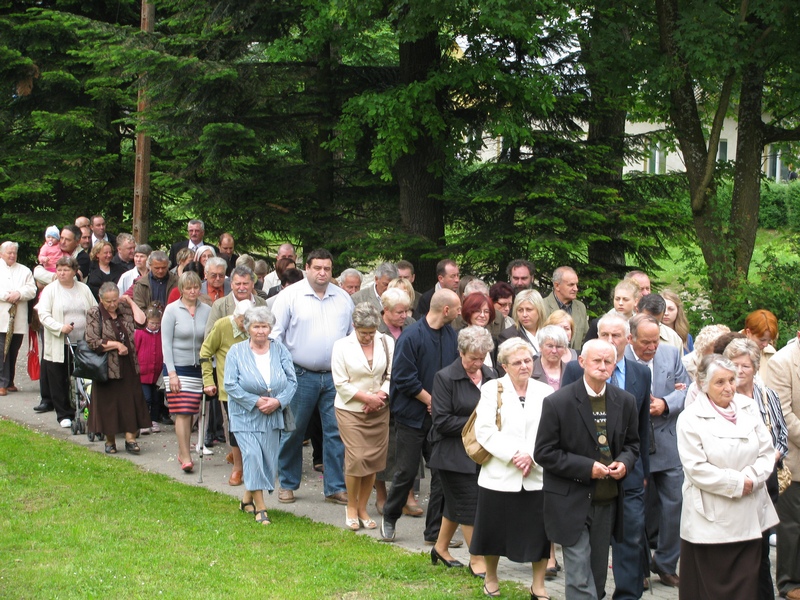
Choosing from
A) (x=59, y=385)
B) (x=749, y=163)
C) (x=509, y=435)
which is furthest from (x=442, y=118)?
(x=509, y=435)

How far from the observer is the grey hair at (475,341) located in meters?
7.95

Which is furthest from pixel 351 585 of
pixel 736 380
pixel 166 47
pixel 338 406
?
pixel 166 47

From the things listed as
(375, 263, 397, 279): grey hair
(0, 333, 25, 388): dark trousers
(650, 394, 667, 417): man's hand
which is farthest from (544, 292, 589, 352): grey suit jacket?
(0, 333, 25, 388): dark trousers

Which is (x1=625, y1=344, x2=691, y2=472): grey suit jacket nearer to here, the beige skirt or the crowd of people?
the crowd of people

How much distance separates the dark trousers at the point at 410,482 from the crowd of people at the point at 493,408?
18 mm

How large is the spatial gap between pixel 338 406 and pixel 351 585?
2248 millimetres

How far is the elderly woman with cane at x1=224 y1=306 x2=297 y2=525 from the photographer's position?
930 centimetres

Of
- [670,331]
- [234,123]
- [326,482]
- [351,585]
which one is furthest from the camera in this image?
[234,123]

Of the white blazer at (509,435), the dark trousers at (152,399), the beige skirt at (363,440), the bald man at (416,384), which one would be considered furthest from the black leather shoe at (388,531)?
the dark trousers at (152,399)

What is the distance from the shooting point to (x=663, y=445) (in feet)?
26.8

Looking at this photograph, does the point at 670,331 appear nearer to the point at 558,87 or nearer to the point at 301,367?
the point at 301,367

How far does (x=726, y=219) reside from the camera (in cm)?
1636

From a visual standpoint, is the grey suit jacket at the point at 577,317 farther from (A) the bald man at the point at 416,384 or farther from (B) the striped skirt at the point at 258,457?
(B) the striped skirt at the point at 258,457

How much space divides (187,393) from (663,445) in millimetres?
5364
